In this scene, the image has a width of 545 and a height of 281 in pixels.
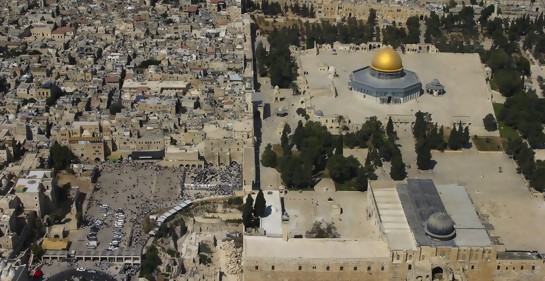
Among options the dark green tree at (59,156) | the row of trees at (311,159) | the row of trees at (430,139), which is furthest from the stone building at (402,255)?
the dark green tree at (59,156)

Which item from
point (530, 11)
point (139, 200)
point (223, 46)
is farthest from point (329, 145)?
point (530, 11)

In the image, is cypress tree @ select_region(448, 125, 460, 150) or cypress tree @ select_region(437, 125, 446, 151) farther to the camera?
cypress tree @ select_region(448, 125, 460, 150)

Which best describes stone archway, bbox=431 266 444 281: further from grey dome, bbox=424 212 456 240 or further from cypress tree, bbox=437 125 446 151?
cypress tree, bbox=437 125 446 151

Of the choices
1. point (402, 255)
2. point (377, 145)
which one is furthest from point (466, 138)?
point (402, 255)

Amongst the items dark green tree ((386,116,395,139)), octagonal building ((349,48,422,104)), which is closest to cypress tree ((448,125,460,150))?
dark green tree ((386,116,395,139))

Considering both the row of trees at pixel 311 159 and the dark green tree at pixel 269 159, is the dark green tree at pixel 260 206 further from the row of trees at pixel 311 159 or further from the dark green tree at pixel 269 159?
the dark green tree at pixel 269 159

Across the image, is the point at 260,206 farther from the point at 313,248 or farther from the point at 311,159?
the point at 311,159
